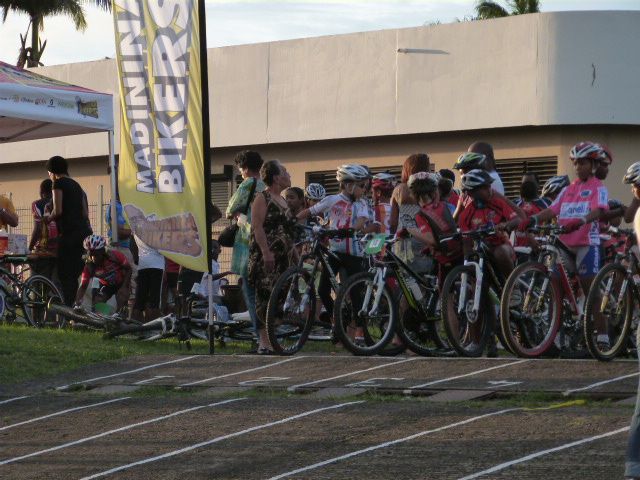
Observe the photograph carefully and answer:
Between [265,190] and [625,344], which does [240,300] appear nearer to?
[265,190]

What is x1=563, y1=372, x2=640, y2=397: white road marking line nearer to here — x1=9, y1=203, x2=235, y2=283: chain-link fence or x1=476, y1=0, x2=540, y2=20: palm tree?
x1=9, y1=203, x2=235, y2=283: chain-link fence

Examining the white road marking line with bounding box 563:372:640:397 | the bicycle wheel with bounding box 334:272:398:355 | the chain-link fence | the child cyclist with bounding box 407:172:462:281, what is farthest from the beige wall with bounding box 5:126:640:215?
the white road marking line with bounding box 563:372:640:397

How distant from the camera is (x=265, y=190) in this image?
518 inches

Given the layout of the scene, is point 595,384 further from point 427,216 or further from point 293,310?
point 293,310

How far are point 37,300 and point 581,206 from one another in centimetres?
746

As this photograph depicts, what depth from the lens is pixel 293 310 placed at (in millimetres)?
12602

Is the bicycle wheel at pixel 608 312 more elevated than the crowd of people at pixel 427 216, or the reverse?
the crowd of people at pixel 427 216

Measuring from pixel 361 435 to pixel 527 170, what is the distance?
56.4ft

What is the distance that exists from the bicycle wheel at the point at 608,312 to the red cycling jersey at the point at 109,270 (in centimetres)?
706

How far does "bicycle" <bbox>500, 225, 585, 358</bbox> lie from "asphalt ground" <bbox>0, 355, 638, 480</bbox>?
1.51ft

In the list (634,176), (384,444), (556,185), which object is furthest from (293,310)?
(384,444)

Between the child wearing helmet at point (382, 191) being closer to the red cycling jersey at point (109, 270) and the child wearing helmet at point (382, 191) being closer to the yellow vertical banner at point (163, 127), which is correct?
the yellow vertical banner at point (163, 127)

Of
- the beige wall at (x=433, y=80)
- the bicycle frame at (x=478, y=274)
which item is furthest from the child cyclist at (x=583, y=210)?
the beige wall at (x=433, y=80)

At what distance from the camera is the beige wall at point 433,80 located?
24.8 metres
